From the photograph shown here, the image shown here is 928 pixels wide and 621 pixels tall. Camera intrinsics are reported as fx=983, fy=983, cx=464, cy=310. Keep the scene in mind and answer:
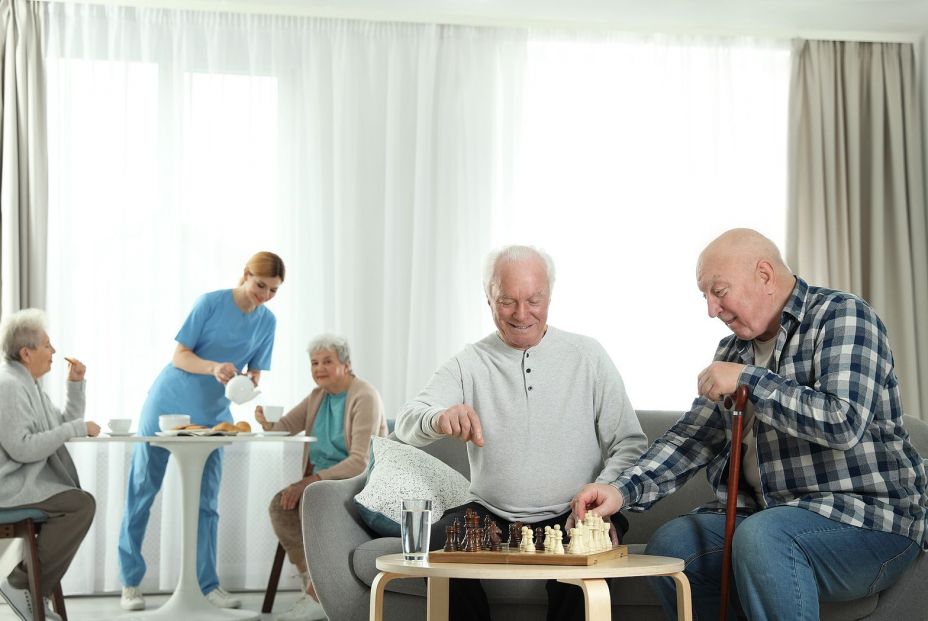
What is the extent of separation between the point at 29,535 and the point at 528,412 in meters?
1.91

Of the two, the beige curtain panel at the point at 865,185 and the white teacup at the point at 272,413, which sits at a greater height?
the beige curtain panel at the point at 865,185

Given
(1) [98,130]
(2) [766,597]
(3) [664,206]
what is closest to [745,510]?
(2) [766,597]

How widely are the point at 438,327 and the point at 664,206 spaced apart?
4.14 ft

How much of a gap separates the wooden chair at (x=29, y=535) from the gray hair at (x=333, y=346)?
116 centimetres

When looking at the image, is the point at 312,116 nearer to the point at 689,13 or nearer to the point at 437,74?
the point at 437,74

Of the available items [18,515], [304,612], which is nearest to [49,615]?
[18,515]

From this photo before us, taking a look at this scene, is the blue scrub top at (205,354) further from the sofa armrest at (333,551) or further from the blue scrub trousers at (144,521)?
the sofa armrest at (333,551)

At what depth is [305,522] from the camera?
264 cm

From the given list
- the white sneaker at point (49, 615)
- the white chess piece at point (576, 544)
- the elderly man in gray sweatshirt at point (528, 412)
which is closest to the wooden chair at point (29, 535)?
the white sneaker at point (49, 615)

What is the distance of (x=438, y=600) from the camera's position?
220 centimetres

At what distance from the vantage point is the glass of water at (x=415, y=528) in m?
1.82

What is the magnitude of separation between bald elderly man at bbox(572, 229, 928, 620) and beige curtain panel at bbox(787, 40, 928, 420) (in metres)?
2.67

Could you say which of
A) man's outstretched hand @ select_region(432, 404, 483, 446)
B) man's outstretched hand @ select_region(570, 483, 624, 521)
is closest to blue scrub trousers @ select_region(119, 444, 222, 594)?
man's outstretched hand @ select_region(432, 404, 483, 446)

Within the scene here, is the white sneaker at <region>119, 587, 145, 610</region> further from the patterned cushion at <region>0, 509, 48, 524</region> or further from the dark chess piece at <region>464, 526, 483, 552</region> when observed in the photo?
the dark chess piece at <region>464, 526, 483, 552</region>
